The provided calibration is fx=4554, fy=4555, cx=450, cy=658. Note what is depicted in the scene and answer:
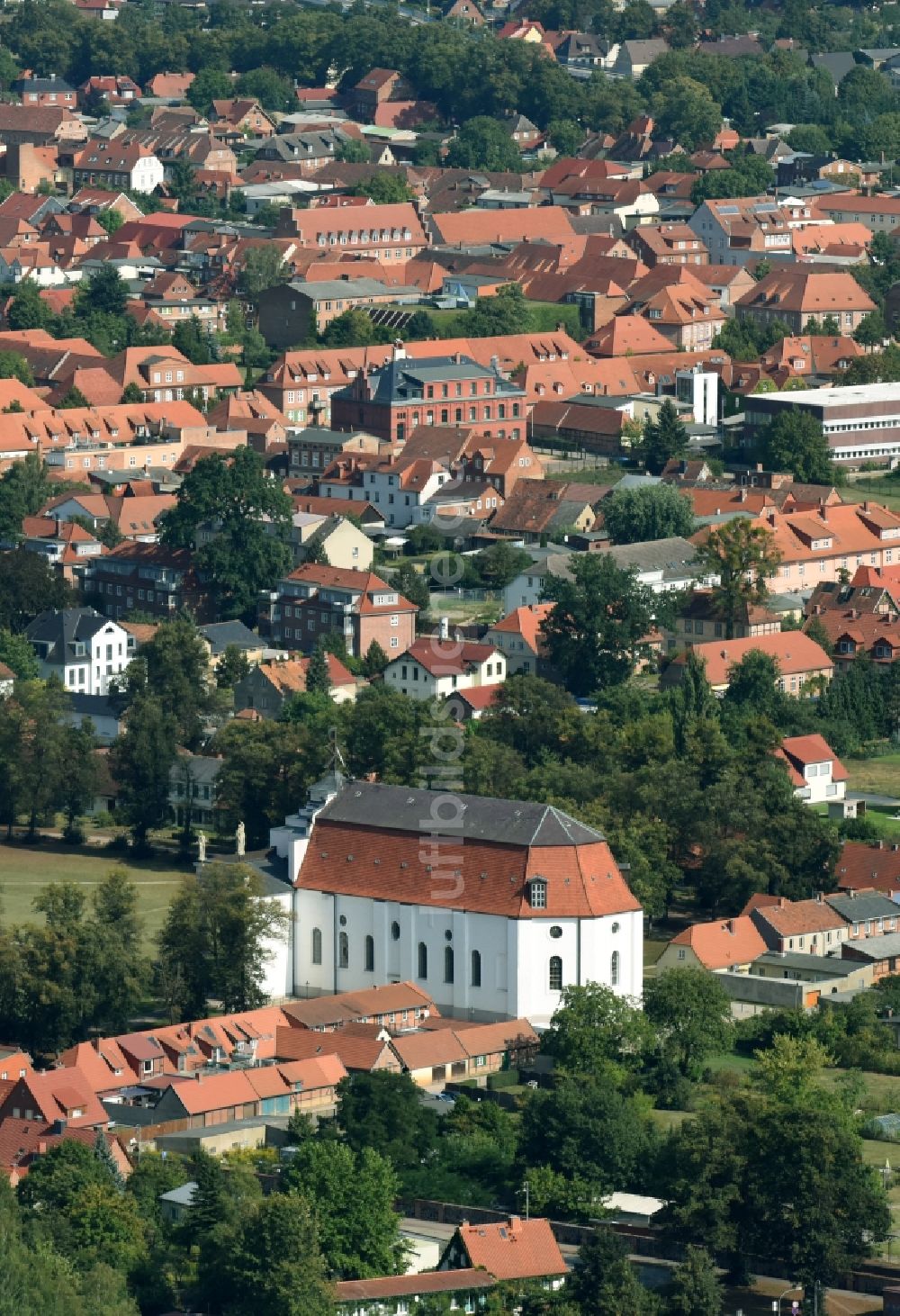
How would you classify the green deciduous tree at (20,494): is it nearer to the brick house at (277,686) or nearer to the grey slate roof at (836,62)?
the brick house at (277,686)

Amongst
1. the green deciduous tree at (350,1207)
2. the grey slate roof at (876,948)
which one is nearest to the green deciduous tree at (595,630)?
the grey slate roof at (876,948)

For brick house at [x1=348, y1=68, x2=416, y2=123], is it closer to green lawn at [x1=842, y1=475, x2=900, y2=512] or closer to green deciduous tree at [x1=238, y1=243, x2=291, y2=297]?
green deciduous tree at [x1=238, y1=243, x2=291, y2=297]

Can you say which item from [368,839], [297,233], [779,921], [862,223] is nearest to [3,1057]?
[368,839]

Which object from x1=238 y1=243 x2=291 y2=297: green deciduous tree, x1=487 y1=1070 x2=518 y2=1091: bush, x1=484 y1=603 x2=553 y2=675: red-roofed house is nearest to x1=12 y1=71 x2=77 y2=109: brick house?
x1=238 y1=243 x2=291 y2=297: green deciduous tree

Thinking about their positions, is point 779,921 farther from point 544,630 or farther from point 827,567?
point 827,567

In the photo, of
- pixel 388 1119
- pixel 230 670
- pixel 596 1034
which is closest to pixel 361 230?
pixel 230 670

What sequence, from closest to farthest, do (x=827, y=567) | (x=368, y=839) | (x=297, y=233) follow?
1. (x=368, y=839)
2. (x=827, y=567)
3. (x=297, y=233)
